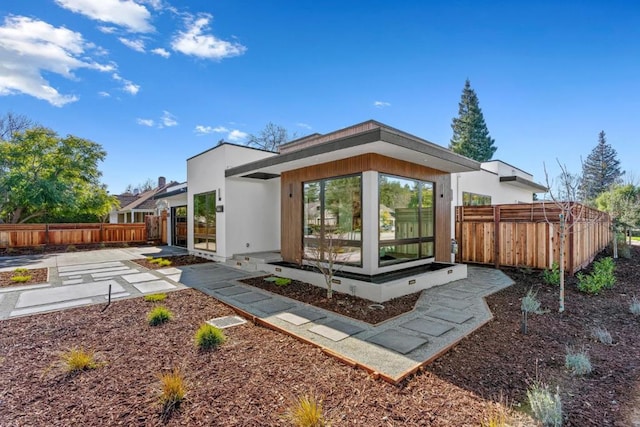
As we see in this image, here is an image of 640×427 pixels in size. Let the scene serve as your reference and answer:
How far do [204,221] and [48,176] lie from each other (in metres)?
12.3

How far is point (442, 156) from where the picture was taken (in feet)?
22.9

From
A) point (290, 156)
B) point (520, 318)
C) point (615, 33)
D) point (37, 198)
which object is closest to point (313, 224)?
point (290, 156)

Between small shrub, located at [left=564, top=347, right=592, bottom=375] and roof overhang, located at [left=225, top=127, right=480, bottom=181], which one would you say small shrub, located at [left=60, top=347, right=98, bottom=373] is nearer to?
roof overhang, located at [left=225, top=127, right=480, bottom=181]

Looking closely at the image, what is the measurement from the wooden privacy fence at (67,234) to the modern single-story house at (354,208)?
9932mm

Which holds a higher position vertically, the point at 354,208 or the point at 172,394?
the point at 354,208

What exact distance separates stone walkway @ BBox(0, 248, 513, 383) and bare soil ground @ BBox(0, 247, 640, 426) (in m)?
0.24

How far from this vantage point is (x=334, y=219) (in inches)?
295

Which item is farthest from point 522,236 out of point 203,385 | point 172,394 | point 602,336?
point 172,394

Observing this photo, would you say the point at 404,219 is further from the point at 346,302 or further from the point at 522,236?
the point at 522,236

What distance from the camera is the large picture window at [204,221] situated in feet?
35.6

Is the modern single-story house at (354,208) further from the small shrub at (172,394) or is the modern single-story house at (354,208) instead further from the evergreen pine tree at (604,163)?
the evergreen pine tree at (604,163)

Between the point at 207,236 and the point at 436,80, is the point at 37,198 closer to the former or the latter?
the point at 207,236

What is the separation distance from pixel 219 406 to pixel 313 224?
5.63 metres

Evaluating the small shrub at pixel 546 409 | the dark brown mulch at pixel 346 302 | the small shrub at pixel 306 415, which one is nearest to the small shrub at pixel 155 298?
the dark brown mulch at pixel 346 302
